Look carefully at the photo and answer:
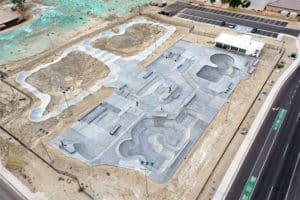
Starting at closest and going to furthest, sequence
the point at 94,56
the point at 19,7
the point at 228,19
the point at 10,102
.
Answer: the point at 10,102 → the point at 94,56 → the point at 228,19 → the point at 19,7

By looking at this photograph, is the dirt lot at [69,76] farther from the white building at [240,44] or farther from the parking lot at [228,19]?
the parking lot at [228,19]

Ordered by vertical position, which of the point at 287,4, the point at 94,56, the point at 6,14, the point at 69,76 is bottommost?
the point at 69,76

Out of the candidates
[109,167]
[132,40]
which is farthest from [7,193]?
[132,40]

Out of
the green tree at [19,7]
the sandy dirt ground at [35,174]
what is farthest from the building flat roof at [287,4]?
the green tree at [19,7]

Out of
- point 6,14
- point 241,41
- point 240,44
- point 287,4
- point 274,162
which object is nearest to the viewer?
point 274,162

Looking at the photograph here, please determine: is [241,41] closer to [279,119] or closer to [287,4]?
[279,119]

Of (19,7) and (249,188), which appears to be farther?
(19,7)
